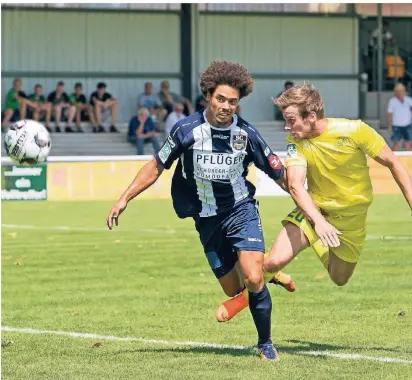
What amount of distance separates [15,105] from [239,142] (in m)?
22.3

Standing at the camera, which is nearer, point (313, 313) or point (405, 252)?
point (313, 313)

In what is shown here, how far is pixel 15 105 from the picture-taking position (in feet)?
97.5

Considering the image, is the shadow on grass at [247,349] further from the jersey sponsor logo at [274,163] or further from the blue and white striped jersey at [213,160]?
the jersey sponsor logo at [274,163]

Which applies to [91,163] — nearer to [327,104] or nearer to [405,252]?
[405,252]

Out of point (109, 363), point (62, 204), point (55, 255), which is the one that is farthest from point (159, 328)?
point (62, 204)

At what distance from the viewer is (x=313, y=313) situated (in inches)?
393

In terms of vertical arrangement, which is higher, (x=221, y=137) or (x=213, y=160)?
(x=221, y=137)

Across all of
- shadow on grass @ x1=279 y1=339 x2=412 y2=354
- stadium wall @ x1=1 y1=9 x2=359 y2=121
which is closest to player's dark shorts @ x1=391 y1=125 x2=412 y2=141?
stadium wall @ x1=1 y1=9 x2=359 y2=121

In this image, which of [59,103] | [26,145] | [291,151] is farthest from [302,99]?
[59,103]

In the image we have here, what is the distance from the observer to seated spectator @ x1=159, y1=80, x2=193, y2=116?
31.5 m

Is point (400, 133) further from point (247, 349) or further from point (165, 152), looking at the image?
point (165, 152)

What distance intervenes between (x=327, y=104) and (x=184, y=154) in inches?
1147

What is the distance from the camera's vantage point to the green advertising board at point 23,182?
22125mm

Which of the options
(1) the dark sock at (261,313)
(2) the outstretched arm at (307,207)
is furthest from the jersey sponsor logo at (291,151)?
(1) the dark sock at (261,313)
